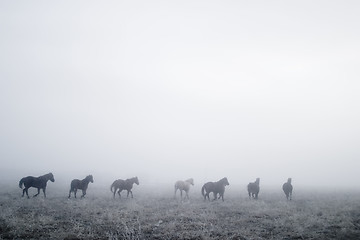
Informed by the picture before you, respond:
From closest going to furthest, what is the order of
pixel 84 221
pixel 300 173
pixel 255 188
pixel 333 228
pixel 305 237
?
pixel 305 237 < pixel 333 228 < pixel 84 221 < pixel 255 188 < pixel 300 173

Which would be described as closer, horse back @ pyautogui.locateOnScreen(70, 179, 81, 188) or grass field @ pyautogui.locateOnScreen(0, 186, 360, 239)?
grass field @ pyautogui.locateOnScreen(0, 186, 360, 239)

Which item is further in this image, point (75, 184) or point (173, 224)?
point (75, 184)

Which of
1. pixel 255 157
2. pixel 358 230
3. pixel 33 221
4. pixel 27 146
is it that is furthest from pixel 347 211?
pixel 27 146

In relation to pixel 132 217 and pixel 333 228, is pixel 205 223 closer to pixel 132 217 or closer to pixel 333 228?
pixel 132 217

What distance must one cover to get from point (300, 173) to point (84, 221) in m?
145

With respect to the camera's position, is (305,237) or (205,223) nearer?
(305,237)

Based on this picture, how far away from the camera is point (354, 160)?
166 metres

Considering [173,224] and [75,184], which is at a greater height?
[75,184]

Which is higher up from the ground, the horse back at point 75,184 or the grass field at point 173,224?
the horse back at point 75,184

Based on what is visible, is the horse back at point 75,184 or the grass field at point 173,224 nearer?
the grass field at point 173,224

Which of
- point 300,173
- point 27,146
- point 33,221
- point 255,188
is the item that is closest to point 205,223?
point 33,221

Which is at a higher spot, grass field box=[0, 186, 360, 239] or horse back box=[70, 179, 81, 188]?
horse back box=[70, 179, 81, 188]

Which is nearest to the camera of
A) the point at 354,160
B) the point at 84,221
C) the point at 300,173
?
the point at 84,221

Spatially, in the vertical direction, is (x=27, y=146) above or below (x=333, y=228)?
above
